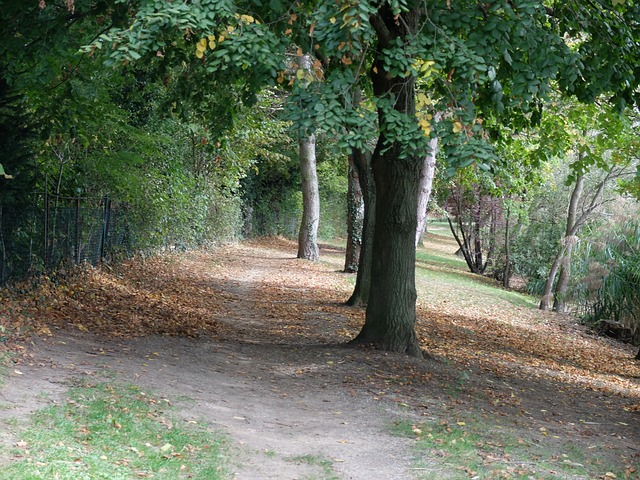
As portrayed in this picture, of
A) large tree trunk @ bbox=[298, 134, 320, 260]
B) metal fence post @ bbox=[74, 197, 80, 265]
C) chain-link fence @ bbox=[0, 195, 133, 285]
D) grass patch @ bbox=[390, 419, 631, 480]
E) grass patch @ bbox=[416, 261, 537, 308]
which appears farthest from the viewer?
large tree trunk @ bbox=[298, 134, 320, 260]

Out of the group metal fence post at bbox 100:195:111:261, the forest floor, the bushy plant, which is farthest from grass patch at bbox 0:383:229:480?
the bushy plant

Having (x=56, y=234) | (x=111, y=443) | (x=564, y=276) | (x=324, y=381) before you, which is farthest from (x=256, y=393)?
(x=564, y=276)

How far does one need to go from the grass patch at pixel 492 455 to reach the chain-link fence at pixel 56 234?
24.6ft

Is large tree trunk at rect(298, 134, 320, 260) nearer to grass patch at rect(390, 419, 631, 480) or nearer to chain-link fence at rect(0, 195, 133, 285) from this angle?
chain-link fence at rect(0, 195, 133, 285)

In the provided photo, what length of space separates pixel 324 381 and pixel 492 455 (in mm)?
2907

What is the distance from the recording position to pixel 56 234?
47.1 feet

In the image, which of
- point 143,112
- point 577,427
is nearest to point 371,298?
point 577,427

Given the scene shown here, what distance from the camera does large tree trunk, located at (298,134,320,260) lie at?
2761 cm

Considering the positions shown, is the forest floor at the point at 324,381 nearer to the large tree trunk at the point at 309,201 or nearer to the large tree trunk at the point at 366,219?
the large tree trunk at the point at 366,219

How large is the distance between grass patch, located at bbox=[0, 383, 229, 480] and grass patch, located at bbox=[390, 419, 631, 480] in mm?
1834

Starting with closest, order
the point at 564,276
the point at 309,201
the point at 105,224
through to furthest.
A: the point at 105,224
the point at 564,276
the point at 309,201

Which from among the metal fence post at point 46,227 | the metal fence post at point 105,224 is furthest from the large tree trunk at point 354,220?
the metal fence post at point 46,227

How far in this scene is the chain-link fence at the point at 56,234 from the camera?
12.4 m

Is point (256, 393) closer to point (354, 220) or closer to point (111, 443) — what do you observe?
point (111, 443)
